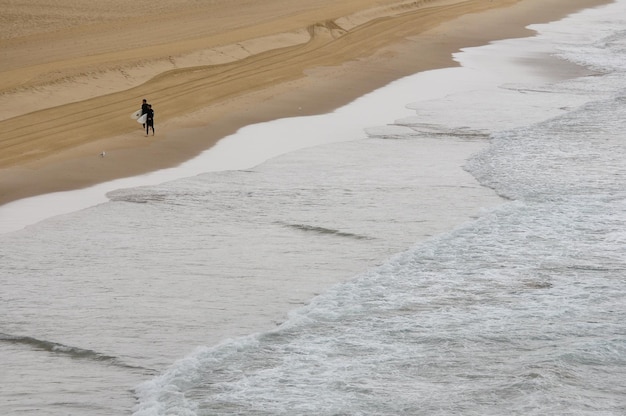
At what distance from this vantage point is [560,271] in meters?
15.4

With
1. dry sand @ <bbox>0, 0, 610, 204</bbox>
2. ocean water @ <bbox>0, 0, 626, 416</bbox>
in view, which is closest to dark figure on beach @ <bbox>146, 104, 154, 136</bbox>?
dry sand @ <bbox>0, 0, 610, 204</bbox>

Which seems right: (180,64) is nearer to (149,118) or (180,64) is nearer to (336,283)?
(149,118)

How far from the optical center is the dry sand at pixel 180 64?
23.4m

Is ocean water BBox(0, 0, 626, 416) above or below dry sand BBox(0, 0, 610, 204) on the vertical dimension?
below

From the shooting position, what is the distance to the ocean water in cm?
1189

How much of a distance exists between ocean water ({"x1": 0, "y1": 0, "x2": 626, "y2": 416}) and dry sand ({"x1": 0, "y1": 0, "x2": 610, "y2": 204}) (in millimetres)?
1931

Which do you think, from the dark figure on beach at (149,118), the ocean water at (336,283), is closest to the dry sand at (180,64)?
the dark figure on beach at (149,118)

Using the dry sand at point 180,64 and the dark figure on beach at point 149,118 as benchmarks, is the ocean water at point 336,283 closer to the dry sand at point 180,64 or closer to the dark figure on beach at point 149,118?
the dark figure on beach at point 149,118

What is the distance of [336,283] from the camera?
1527 centimetres

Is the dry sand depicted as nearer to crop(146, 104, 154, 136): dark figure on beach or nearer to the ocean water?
crop(146, 104, 154, 136): dark figure on beach

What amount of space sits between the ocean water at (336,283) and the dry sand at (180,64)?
193 centimetres

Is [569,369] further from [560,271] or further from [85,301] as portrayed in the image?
[85,301]

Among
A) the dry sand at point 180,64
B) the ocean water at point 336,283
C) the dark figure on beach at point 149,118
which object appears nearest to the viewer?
the ocean water at point 336,283

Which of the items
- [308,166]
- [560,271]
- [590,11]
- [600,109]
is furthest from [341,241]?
[590,11]
